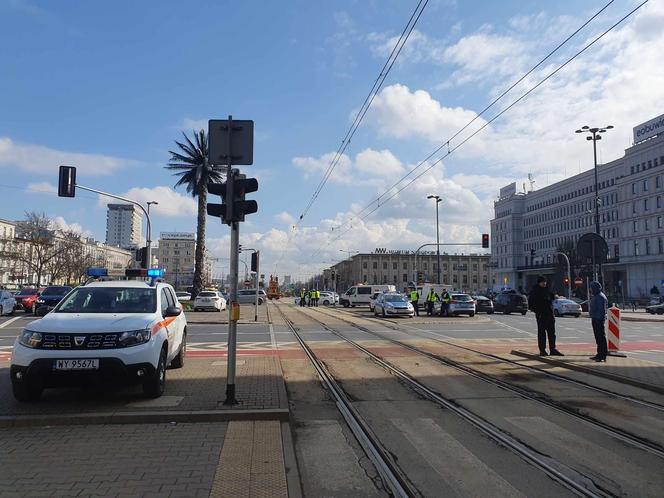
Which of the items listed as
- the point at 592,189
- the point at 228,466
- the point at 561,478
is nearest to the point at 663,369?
the point at 561,478

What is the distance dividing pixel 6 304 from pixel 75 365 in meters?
27.1

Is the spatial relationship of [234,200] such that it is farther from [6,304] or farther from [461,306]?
[461,306]

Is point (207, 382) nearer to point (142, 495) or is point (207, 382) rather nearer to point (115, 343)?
point (115, 343)

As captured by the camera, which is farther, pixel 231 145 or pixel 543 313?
pixel 543 313

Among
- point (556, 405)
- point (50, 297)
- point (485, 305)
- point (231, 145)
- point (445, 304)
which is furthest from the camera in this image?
point (485, 305)

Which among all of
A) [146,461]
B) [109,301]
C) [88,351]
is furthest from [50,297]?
[146,461]

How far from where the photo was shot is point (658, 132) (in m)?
77.2

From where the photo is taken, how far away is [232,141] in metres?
7.89

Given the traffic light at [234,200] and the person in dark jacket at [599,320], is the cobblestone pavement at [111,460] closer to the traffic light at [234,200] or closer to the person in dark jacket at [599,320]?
the traffic light at [234,200]

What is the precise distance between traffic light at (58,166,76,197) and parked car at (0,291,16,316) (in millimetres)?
9227

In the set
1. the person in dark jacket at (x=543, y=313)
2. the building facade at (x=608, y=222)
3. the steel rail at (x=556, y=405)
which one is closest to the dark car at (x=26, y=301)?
the steel rail at (x=556, y=405)

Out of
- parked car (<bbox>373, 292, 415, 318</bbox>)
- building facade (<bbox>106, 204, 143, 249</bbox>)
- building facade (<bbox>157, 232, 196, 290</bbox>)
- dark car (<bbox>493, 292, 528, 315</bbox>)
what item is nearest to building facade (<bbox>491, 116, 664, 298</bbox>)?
dark car (<bbox>493, 292, 528, 315</bbox>)

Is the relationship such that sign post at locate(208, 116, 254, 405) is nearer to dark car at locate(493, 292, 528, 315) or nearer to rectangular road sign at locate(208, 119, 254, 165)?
rectangular road sign at locate(208, 119, 254, 165)

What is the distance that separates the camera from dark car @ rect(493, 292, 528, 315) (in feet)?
130
